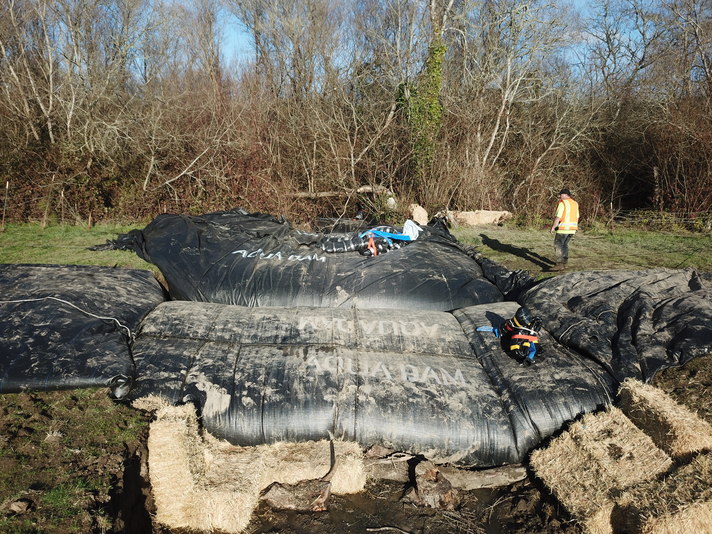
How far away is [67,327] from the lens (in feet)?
12.2

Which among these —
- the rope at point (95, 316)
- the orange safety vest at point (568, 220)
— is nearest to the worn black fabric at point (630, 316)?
the orange safety vest at point (568, 220)

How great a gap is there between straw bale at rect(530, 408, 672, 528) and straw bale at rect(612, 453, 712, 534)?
0.12 m

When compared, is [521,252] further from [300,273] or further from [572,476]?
[572,476]

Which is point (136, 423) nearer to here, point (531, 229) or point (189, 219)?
point (189, 219)

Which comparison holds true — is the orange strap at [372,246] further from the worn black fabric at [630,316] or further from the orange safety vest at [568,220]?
the orange safety vest at [568,220]

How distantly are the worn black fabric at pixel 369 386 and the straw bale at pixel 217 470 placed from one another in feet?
0.58

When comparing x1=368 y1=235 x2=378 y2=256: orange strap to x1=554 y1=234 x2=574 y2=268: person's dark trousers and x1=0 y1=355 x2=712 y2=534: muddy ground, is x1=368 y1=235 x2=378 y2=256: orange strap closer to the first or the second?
x1=554 y1=234 x2=574 y2=268: person's dark trousers

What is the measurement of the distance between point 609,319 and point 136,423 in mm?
3893

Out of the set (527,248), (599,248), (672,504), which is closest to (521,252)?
(527,248)

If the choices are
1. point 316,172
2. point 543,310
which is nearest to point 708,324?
point 543,310

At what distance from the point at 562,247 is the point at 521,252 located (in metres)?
1.24

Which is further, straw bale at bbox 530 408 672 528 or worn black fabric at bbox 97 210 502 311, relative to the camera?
worn black fabric at bbox 97 210 502 311

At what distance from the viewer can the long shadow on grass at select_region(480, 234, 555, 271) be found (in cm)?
702

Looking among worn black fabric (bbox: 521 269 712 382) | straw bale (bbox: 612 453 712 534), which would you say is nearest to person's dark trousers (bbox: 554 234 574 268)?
worn black fabric (bbox: 521 269 712 382)
